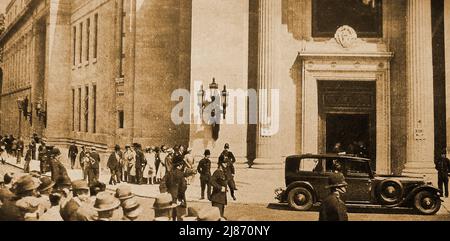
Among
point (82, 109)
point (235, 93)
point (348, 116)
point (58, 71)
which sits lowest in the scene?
point (348, 116)

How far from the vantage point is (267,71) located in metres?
14.2

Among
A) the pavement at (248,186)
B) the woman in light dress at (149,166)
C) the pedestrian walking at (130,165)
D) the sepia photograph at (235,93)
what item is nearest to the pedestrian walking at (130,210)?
the pavement at (248,186)

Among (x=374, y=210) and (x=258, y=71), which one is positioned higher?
(x=258, y=71)

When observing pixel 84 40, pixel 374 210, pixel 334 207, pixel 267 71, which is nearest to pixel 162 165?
pixel 267 71

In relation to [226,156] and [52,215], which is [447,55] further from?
[52,215]

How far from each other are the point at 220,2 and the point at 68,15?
14.7 ft

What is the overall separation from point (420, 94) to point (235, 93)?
5.54 meters

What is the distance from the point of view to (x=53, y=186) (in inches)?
308

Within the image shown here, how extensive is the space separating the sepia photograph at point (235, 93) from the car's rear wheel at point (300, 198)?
38 mm

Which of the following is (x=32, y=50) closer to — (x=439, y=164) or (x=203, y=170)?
(x=203, y=170)

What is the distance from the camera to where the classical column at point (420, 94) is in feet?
46.4

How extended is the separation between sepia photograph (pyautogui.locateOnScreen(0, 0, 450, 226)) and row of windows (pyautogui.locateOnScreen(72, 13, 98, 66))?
1.7 inches

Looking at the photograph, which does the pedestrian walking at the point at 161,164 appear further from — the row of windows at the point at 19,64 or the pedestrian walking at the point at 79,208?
the pedestrian walking at the point at 79,208

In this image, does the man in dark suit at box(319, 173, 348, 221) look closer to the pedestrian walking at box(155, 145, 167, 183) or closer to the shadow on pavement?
the shadow on pavement
